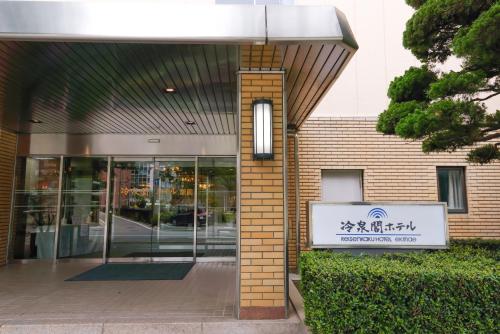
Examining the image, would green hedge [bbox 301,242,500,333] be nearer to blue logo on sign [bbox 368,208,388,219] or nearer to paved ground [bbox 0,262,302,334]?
paved ground [bbox 0,262,302,334]

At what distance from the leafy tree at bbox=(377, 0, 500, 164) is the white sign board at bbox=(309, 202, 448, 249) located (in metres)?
0.89

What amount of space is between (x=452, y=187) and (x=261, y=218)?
18.9 feet

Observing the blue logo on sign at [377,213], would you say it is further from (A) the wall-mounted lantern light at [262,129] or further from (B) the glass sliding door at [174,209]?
(B) the glass sliding door at [174,209]

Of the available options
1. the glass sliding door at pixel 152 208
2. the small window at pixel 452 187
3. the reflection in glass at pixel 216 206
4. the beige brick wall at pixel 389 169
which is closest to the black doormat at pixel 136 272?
the glass sliding door at pixel 152 208

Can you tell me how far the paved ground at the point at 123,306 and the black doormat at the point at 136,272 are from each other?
33 cm

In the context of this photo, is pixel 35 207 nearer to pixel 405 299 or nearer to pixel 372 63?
pixel 372 63

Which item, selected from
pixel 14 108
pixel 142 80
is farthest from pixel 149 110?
pixel 14 108

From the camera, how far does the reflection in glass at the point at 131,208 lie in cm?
972

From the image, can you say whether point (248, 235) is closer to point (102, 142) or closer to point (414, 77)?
point (414, 77)

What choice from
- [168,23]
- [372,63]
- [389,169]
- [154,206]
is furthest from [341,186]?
[168,23]

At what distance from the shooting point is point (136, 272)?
8062mm

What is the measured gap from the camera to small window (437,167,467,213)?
328 inches

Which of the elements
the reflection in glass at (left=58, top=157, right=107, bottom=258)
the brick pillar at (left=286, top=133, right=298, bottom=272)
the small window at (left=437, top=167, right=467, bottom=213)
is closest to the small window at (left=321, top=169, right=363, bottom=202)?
the brick pillar at (left=286, top=133, right=298, bottom=272)

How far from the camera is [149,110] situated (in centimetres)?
723
